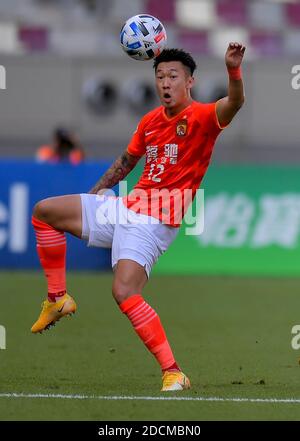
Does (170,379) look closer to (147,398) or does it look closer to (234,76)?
(147,398)

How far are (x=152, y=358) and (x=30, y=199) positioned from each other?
24.7 feet

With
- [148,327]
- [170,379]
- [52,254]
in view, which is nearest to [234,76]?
[148,327]

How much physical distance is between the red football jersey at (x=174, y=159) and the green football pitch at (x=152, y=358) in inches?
50.1

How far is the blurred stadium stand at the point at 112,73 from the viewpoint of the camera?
27312 millimetres

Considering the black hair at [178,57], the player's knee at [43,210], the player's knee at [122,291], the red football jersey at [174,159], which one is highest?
the black hair at [178,57]

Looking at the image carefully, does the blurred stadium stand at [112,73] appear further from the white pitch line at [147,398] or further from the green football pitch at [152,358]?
the white pitch line at [147,398]

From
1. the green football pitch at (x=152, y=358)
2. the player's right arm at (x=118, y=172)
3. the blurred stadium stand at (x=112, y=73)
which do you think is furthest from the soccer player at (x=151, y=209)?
the blurred stadium stand at (x=112, y=73)

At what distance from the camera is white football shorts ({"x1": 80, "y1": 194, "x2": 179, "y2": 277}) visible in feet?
27.7

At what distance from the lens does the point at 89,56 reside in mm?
27531

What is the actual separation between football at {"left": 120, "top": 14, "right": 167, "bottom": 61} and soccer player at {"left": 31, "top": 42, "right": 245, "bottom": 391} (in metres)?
0.13

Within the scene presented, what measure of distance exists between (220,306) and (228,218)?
3.39 metres

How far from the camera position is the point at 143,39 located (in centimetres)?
868

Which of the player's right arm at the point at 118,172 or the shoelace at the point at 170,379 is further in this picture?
the player's right arm at the point at 118,172
